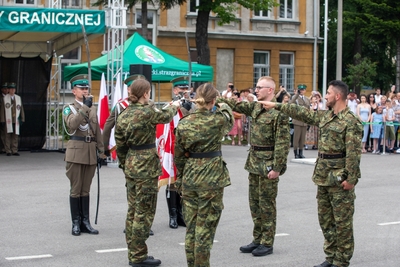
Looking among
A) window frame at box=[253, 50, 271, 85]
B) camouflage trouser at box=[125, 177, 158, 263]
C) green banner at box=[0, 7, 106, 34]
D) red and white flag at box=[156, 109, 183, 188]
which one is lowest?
camouflage trouser at box=[125, 177, 158, 263]

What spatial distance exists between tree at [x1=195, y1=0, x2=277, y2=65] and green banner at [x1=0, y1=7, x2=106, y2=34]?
48.9 feet

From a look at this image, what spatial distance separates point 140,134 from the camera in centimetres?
782

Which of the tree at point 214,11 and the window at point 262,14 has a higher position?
the window at point 262,14

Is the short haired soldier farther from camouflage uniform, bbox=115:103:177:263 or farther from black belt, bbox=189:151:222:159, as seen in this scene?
black belt, bbox=189:151:222:159

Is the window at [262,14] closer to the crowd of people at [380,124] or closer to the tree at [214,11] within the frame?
the tree at [214,11]

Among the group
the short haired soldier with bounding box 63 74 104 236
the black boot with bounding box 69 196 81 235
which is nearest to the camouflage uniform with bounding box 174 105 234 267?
the short haired soldier with bounding box 63 74 104 236

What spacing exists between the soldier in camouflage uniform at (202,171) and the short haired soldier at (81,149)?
2.48m

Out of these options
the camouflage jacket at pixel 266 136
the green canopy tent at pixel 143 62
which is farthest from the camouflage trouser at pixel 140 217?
the green canopy tent at pixel 143 62

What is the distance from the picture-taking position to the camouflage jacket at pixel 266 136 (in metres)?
8.13

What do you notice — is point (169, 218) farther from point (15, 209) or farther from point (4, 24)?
point (4, 24)

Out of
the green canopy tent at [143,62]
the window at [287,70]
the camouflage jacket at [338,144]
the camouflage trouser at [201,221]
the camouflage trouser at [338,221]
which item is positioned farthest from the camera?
the window at [287,70]

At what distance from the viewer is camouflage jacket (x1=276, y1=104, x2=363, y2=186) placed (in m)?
7.45

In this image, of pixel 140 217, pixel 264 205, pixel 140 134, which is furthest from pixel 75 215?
pixel 264 205

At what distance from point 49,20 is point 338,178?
33.7ft
